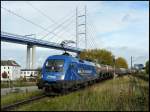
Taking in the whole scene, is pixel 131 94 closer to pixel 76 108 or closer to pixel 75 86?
pixel 76 108

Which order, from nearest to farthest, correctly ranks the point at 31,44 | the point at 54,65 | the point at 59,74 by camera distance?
the point at 59,74
the point at 54,65
the point at 31,44

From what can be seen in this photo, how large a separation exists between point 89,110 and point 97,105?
172cm

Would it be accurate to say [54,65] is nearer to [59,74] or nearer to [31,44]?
[59,74]

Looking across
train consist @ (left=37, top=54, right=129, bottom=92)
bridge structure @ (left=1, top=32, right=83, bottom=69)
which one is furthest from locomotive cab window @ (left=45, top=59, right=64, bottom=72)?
bridge structure @ (left=1, top=32, right=83, bottom=69)

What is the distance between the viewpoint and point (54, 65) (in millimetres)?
25688

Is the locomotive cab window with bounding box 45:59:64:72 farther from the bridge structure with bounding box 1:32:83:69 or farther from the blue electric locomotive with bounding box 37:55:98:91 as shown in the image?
the bridge structure with bounding box 1:32:83:69

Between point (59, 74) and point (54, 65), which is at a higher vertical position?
point (54, 65)

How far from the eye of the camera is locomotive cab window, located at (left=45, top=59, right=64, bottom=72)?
25.4m

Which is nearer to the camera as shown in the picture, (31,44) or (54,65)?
(54,65)

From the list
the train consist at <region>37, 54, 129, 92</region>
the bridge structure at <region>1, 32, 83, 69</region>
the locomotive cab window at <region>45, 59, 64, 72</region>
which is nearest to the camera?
the train consist at <region>37, 54, 129, 92</region>

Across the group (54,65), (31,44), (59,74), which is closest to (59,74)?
(59,74)

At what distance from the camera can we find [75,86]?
28.4 meters

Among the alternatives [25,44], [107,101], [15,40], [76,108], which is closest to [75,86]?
[107,101]

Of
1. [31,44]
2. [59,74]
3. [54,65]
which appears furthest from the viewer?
[31,44]
